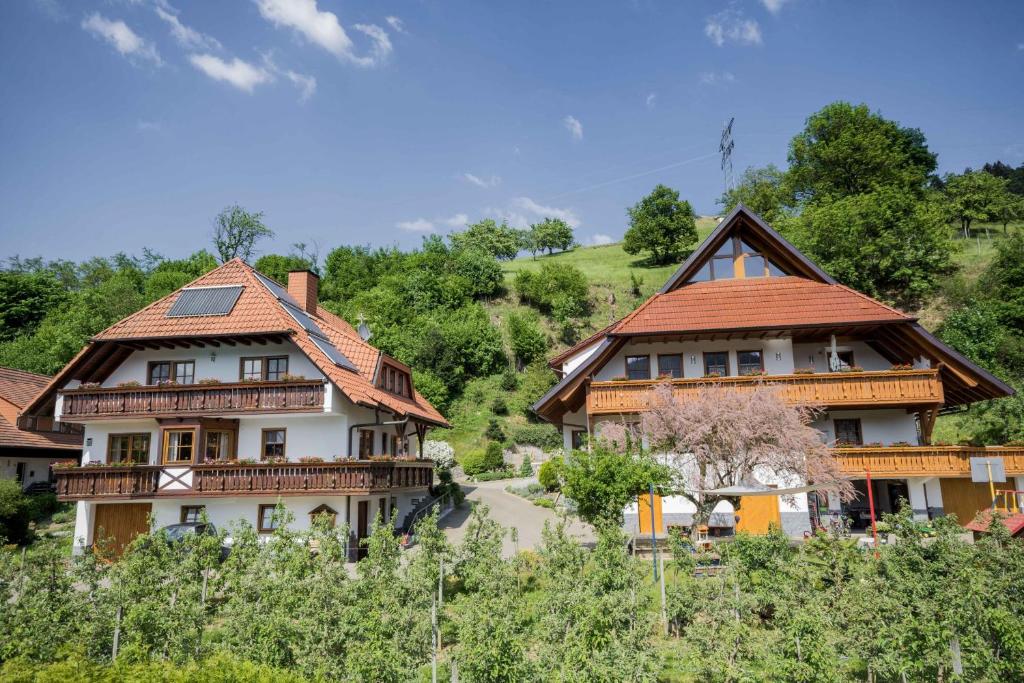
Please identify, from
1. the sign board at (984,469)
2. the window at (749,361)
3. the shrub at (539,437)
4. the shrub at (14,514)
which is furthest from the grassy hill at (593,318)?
the shrub at (14,514)

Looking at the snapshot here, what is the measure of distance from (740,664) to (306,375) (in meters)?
18.3

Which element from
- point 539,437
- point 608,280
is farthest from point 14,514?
point 608,280

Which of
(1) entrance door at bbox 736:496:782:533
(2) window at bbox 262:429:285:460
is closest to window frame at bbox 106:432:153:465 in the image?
(2) window at bbox 262:429:285:460

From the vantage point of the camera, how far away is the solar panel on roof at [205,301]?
2467 centimetres

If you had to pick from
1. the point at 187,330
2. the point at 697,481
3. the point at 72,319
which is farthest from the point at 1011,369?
the point at 72,319

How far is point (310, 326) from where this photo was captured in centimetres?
2622

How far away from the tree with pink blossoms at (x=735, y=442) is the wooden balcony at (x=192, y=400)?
11.6 meters

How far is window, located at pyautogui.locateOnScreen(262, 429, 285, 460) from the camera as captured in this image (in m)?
23.6

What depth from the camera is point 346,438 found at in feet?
76.8

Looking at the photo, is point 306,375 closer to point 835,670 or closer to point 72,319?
point 835,670

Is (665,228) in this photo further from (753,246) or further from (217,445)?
(217,445)

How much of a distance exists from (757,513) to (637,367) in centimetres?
634

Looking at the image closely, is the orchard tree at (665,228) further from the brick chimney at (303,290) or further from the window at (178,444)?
the window at (178,444)

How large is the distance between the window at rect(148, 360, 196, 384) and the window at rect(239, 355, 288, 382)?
2017 millimetres
